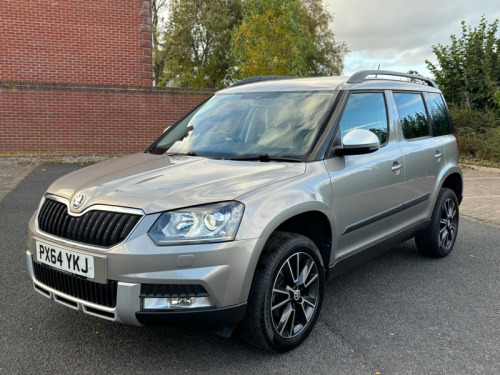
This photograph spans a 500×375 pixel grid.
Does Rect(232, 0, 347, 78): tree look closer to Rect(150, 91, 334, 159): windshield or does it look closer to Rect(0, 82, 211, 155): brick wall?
Rect(0, 82, 211, 155): brick wall

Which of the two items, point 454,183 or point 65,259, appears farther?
point 454,183

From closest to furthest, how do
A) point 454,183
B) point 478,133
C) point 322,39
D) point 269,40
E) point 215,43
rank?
1. point 454,183
2. point 478,133
3. point 269,40
4. point 215,43
5. point 322,39

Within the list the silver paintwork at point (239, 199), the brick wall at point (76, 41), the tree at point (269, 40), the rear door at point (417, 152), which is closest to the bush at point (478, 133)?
the tree at point (269, 40)

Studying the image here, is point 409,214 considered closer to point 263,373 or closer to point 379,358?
point 379,358

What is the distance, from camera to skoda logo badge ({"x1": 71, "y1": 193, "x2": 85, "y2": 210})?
9.14 ft

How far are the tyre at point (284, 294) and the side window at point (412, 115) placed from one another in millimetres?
1870

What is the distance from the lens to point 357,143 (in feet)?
10.8

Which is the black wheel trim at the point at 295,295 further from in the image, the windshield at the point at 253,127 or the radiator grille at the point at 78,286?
the radiator grille at the point at 78,286

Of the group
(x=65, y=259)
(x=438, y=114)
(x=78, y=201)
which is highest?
(x=438, y=114)

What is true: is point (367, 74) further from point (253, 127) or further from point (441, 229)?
point (441, 229)

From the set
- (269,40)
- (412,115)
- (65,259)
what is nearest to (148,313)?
(65,259)

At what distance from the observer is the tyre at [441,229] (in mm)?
4805

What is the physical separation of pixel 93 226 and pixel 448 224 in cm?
384

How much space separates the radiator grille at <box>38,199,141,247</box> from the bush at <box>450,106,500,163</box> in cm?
1300
